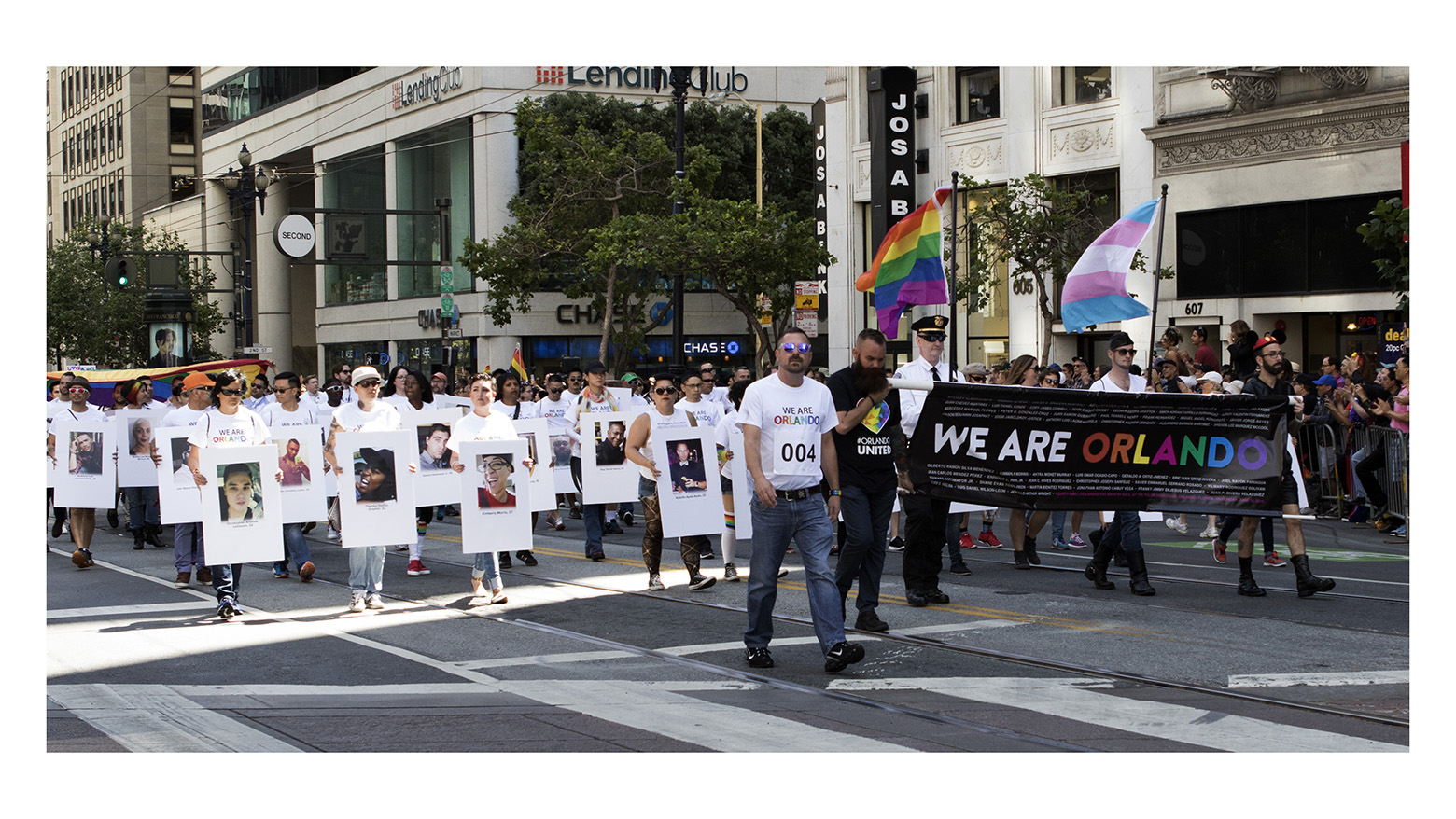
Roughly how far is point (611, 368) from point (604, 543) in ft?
88.8

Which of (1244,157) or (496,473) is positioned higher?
(1244,157)

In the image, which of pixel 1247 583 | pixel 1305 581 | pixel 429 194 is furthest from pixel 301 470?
pixel 429 194

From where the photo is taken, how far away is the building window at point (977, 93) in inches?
1237

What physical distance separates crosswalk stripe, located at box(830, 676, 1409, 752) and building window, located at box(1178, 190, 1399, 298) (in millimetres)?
19302

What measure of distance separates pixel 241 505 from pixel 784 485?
15.4 ft

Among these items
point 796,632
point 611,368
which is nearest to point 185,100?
point 611,368

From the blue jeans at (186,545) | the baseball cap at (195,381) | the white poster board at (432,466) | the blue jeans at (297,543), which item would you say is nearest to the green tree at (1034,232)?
the white poster board at (432,466)

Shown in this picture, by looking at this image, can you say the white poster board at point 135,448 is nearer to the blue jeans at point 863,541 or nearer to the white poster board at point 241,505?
the white poster board at point 241,505

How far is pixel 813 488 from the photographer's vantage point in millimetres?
8430

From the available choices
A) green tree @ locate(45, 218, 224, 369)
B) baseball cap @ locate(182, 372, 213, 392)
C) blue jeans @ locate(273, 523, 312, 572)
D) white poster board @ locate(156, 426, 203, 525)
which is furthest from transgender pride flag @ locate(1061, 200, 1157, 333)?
green tree @ locate(45, 218, 224, 369)

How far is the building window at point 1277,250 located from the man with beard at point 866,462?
17866 mm

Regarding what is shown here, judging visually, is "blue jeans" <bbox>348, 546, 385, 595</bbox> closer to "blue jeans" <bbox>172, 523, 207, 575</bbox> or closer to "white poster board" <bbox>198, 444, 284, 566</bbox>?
"white poster board" <bbox>198, 444, 284, 566</bbox>

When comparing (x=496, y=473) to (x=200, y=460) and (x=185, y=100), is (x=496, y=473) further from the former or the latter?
(x=185, y=100)

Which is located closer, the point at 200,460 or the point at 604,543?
the point at 200,460
